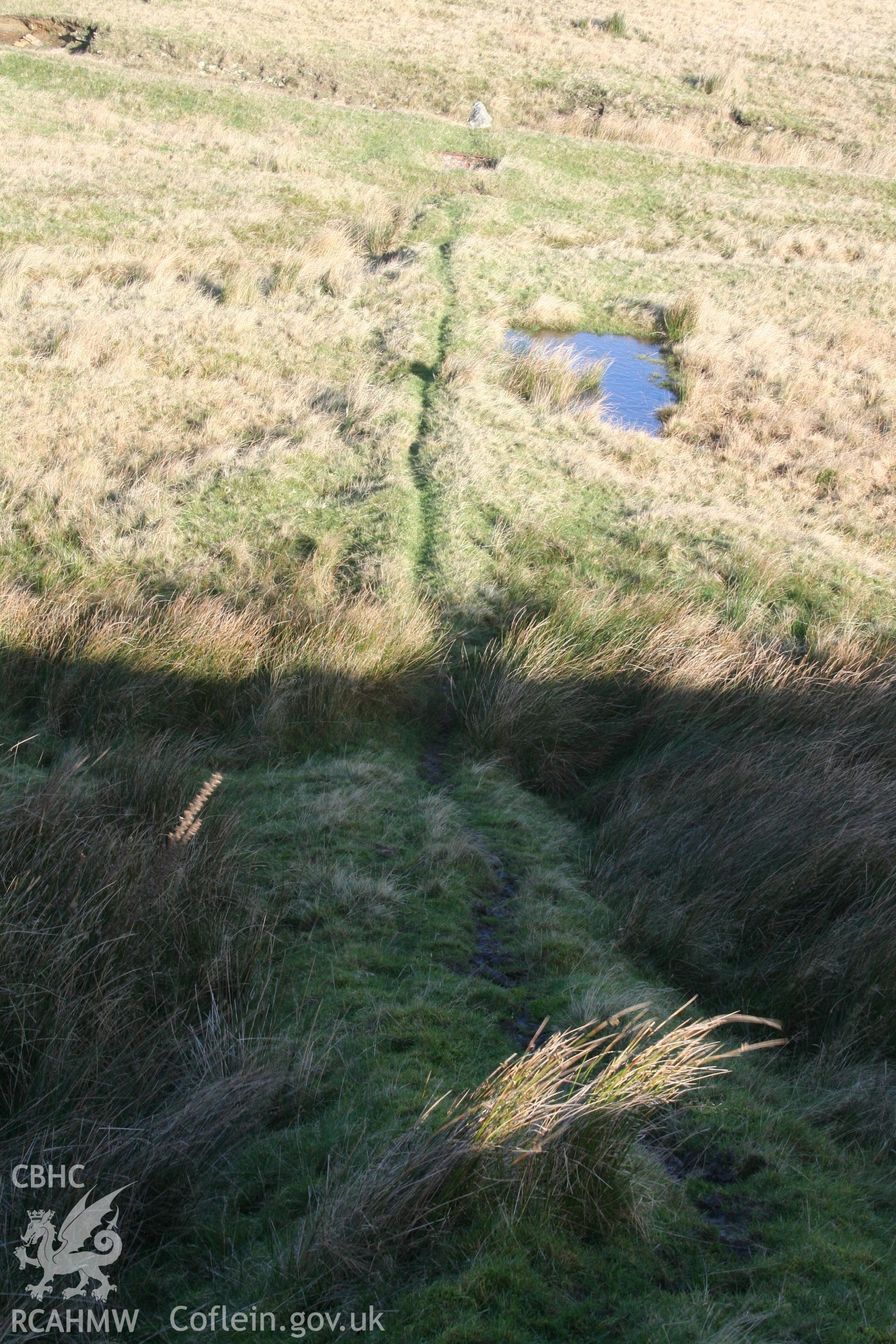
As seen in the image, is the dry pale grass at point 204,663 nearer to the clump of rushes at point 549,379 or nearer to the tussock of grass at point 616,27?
the clump of rushes at point 549,379

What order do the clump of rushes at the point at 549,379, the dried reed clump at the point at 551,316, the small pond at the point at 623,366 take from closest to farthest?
the clump of rushes at the point at 549,379, the small pond at the point at 623,366, the dried reed clump at the point at 551,316

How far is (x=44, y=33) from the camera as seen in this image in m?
25.4

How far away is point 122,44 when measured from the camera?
81.7ft

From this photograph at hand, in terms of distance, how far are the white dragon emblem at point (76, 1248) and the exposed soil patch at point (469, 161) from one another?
2049cm

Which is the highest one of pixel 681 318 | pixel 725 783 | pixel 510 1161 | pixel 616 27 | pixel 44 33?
pixel 616 27

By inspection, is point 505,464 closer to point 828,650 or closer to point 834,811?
point 828,650

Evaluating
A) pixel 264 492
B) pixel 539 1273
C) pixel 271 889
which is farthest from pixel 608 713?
pixel 539 1273

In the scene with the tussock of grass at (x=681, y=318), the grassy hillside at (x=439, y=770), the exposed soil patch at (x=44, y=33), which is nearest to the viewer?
the grassy hillside at (x=439, y=770)

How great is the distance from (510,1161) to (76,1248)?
3.63ft

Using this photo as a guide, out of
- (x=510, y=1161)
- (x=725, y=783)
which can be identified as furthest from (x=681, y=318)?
(x=510, y=1161)

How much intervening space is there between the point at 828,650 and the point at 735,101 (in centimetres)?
2516

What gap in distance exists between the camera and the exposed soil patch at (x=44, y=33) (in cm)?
2473

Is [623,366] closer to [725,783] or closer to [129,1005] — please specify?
[725,783]

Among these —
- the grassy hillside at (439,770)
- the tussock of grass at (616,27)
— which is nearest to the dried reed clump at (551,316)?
the grassy hillside at (439,770)
